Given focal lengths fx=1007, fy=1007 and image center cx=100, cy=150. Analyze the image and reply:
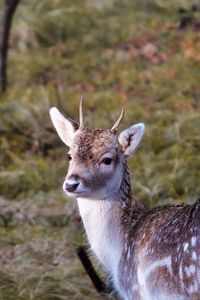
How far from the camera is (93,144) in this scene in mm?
5578

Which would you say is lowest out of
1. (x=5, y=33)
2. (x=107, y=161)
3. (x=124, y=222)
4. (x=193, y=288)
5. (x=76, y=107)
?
(x=76, y=107)

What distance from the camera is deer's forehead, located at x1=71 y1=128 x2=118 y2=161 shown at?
554 cm

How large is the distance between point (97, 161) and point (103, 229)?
419mm

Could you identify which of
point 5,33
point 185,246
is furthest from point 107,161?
point 5,33

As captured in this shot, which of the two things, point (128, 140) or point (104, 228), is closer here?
point (104, 228)

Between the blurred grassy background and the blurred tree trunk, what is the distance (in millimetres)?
196

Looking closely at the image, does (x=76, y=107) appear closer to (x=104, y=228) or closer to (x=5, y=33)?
(x=5, y=33)

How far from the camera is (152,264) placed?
17.0 ft

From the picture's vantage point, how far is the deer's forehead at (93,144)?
554 centimetres

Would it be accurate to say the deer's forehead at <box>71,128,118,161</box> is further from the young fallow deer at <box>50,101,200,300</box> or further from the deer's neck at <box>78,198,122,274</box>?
the deer's neck at <box>78,198,122,274</box>

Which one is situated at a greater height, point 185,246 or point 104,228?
point 185,246

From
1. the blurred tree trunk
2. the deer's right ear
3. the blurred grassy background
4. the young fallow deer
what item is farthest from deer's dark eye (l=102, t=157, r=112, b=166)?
the blurred tree trunk

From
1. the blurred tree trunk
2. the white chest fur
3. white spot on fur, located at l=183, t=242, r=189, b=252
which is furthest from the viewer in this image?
the blurred tree trunk

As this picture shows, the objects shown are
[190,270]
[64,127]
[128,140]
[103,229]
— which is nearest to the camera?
[190,270]
